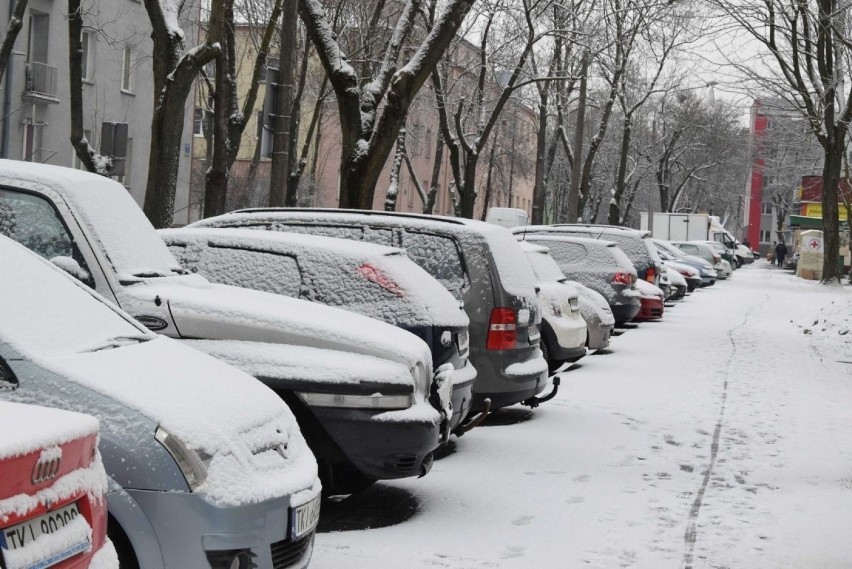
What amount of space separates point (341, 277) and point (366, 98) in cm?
1101

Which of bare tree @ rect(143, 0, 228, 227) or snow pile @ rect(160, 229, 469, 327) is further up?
bare tree @ rect(143, 0, 228, 227)

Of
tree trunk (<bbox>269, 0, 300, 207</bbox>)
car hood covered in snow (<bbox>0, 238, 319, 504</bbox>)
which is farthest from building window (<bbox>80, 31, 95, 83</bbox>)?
car hood covered in snow (<bbox>0, 238, 319, 504</bbox>)

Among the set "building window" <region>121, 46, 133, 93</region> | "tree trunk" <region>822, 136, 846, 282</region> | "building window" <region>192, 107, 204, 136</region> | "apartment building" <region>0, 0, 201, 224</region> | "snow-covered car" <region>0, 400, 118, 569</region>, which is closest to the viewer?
"snow-covered car" <region>0, 400, 118, 569</region>

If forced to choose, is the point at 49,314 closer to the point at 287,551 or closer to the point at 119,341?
the point at 119,341

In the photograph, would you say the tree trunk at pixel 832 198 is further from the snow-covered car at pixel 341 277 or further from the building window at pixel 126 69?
the snow-covered car at pixel 341 277

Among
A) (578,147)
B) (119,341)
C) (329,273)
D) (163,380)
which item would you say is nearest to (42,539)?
(163,380)

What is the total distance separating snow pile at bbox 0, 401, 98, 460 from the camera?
9.70 ft

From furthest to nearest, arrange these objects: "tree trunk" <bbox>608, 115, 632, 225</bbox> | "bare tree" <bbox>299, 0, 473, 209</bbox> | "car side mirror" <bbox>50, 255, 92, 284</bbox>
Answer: "tree trunk" <bbox>608, 115, 632, 225</bbox>
"bare tree" <bbox>299, 0, 473, 209</bbox>
"car side mirror" <bbox>50, 255, 92, 284</bbox>

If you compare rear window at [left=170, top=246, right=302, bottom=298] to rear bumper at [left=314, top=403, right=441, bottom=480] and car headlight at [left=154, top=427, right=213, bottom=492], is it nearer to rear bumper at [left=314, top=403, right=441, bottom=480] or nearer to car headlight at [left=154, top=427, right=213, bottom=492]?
rear bumper at [left=314, top=403, right=441, bottom=480]

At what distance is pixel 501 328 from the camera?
9695mm

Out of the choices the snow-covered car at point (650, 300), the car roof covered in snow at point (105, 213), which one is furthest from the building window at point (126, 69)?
the car roof covered in snow at point (105, 213)

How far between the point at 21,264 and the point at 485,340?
5.26 m

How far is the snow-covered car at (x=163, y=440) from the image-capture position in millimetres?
4355

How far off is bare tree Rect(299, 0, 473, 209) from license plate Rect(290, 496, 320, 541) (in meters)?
13.0
